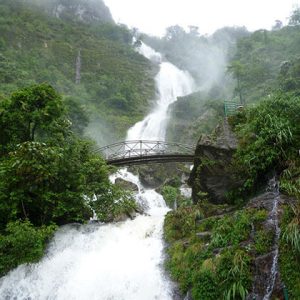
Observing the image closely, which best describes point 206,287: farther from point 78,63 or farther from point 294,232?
point 78,63

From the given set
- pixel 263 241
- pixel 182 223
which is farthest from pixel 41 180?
pixel 263 241

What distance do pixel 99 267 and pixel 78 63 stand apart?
54787 millimetres

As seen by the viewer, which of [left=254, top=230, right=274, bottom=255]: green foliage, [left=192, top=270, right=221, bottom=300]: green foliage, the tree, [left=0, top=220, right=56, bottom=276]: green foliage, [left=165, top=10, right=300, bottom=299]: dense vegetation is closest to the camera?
[left=165, top=10, right=300, bottom=299]: dense vegetation

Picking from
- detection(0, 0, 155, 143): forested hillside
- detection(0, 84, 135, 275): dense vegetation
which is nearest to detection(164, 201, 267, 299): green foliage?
detection(0, 84, 135, 275): dense vegetation

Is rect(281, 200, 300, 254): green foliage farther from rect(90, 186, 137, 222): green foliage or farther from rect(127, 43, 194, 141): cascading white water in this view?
rect(127, 43, 194, 141): cascading white water

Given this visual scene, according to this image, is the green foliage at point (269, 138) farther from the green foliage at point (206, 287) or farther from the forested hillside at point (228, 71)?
the forested hillside at point (228, 71)

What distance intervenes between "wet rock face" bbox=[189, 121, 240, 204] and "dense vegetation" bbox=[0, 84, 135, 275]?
3.99 meters

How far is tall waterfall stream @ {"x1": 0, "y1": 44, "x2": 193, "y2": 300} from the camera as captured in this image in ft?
36.8

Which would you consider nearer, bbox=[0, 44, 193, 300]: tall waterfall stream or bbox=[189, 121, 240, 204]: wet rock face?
bbox=[0, 44, 193, 300]: tall waterfall stream

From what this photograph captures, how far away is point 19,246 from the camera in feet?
41.6

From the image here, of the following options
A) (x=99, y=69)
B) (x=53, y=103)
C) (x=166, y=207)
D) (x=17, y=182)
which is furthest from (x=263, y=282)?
(x=99, y=69)

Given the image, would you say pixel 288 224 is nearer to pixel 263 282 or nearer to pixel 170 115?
pixel 263 282

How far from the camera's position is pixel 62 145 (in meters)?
15.9

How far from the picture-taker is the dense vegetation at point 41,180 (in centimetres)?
1305
